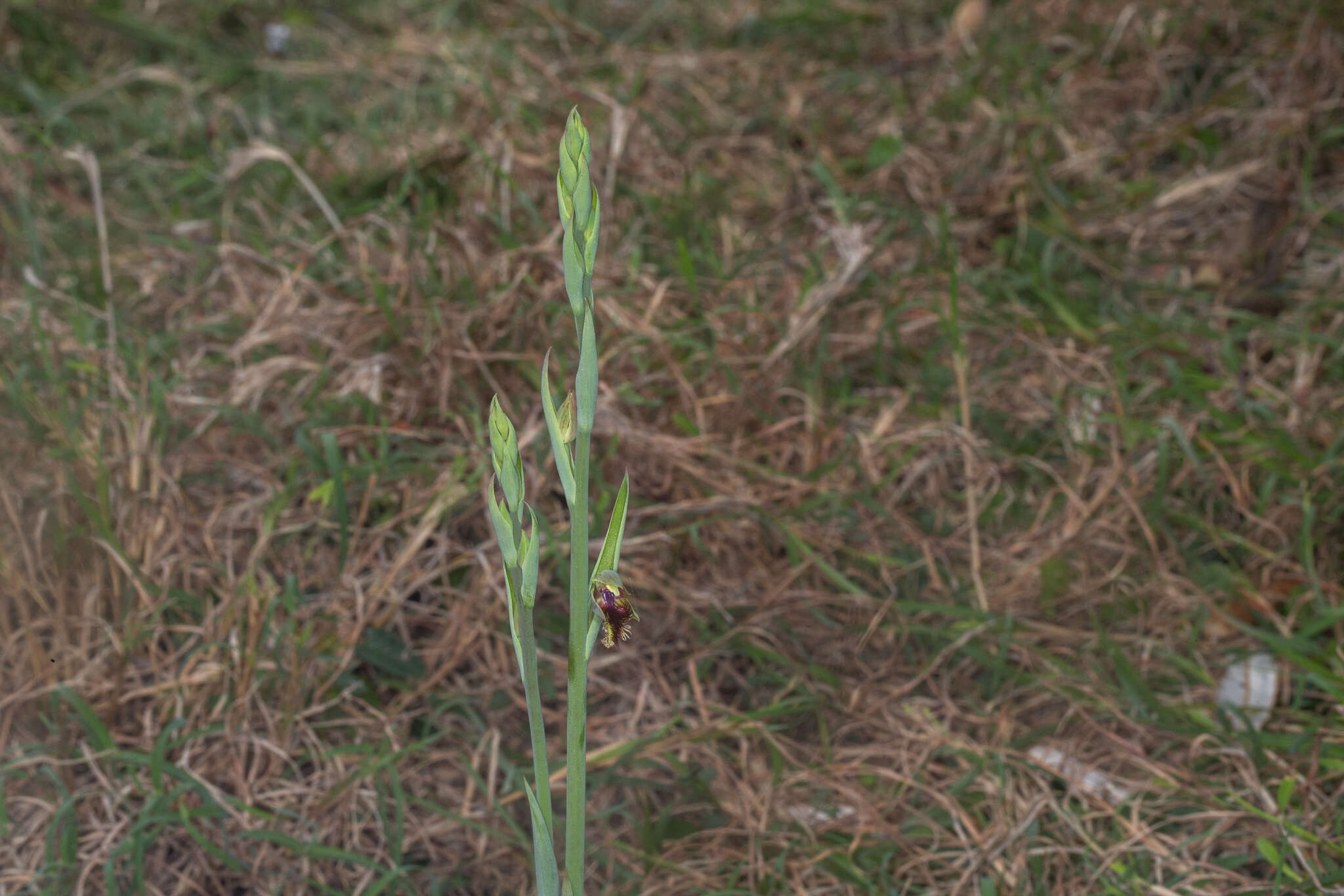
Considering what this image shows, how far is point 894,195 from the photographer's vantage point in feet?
9.83

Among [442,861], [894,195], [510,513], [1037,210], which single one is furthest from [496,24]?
[510,513]

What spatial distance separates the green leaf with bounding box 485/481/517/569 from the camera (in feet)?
3.06

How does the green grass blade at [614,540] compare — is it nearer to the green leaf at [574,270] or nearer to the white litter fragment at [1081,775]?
the green leaf at [574,270]

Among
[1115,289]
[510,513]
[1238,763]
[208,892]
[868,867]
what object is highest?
[510,513]

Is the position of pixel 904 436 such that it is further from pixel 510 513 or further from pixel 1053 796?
pixel 510 513

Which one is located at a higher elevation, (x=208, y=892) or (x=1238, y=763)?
(x=1238, y=763)

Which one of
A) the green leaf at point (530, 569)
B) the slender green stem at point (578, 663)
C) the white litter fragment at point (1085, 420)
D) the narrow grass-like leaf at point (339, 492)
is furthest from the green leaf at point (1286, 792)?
the narrow grass-like leaf at point (339, 492)

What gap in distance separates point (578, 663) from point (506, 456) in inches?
7.4

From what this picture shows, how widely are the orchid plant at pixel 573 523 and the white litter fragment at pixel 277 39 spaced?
3311 millimetres

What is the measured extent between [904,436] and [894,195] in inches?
41.0

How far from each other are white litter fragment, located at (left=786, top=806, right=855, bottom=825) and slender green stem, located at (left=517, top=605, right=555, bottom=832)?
0.79 meters

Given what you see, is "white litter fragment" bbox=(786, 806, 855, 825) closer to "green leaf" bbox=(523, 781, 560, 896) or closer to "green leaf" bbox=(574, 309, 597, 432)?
"green leaf" bbox=(523, 781, 560, 896)

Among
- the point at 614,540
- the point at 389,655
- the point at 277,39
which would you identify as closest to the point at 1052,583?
the point at 389,655

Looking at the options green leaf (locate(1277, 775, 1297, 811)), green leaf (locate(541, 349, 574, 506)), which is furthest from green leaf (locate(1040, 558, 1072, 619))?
green leaf (locate(541, 349, 574, 506))
